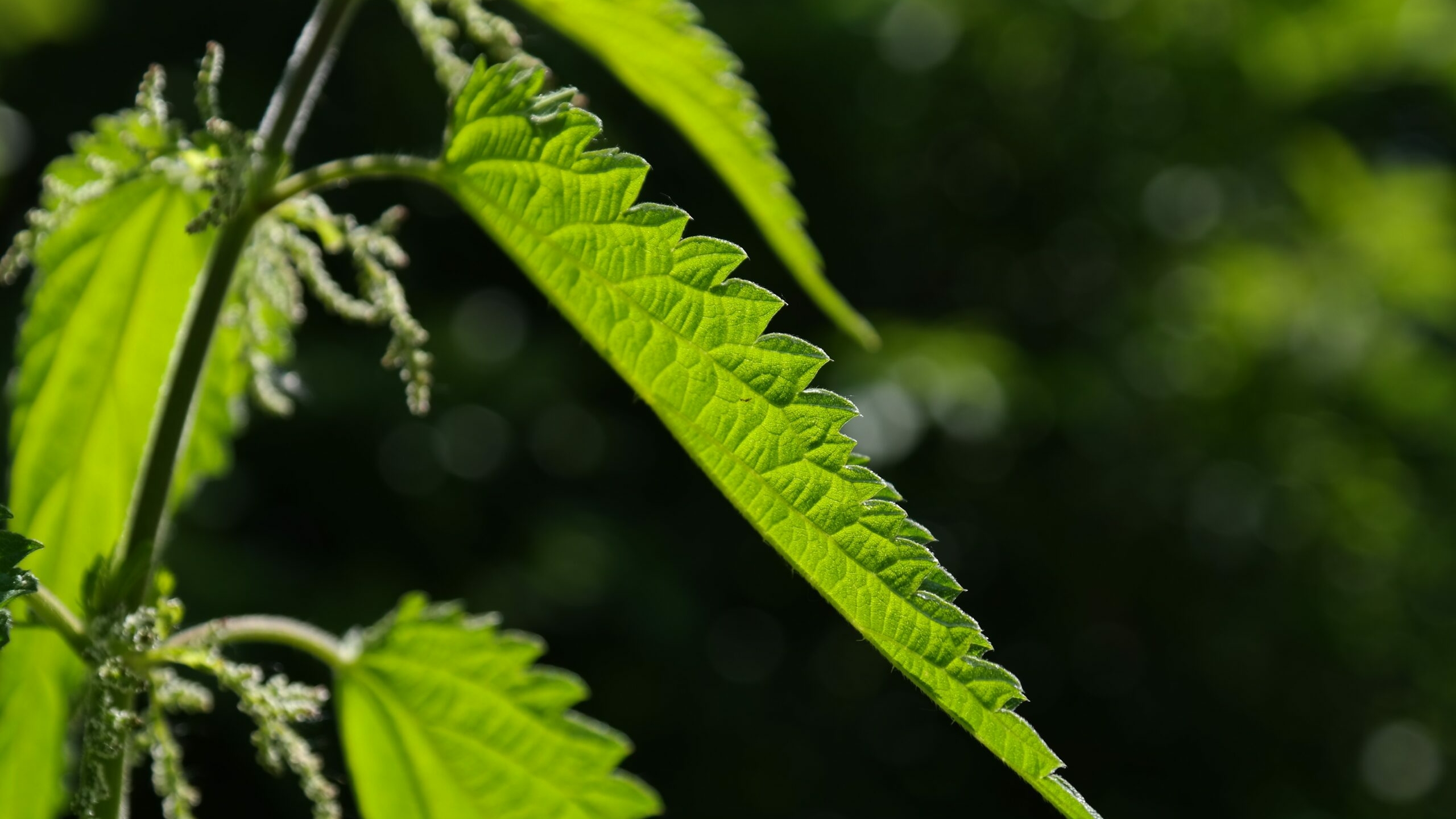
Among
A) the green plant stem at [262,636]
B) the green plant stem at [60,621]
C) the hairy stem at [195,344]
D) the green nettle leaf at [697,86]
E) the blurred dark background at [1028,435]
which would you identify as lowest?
the green plant stem at [60,621]

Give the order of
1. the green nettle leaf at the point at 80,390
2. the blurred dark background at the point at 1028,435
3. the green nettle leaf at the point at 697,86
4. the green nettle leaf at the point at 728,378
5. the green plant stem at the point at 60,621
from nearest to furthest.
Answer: the green nettle leaf at the point at 728,378 → the green plant stem at the point at 60,621 → the green nettle leaf at the point at 697,86 → the green nettle leaf at the point at 80,390 → the blurred dark background at the point at 1028,435

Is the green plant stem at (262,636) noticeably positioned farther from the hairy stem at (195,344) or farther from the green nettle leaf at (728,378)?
Result: the green nettle leaf at (728,378)

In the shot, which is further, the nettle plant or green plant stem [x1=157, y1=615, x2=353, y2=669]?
green plant stem [x1=157, y1=615, x2=353, y2=669]

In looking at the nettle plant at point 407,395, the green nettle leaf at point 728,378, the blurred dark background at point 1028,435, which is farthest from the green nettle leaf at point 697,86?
the blurred dark background at point 1028,435

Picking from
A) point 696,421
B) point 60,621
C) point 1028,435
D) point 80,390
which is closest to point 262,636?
point 60,621

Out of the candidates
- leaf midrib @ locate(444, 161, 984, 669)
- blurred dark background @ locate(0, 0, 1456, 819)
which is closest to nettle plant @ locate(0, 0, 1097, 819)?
leaf midrib @ locate(444, 161, 984, 669)

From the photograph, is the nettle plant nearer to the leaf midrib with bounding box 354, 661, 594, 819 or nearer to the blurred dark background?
the leaf midrib with bounding box 354, 661, 594, 819

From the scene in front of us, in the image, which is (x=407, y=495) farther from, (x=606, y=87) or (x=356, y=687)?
(x=356, y=687)

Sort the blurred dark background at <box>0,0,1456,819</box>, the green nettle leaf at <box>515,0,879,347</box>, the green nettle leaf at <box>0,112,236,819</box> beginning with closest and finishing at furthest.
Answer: the green nettle leaf at <box>515,0,879,347</box>
the green nettle leaf at <box>0,112,236,819</box>
the blurred dark background at <box>0,0,1456,819</box>
